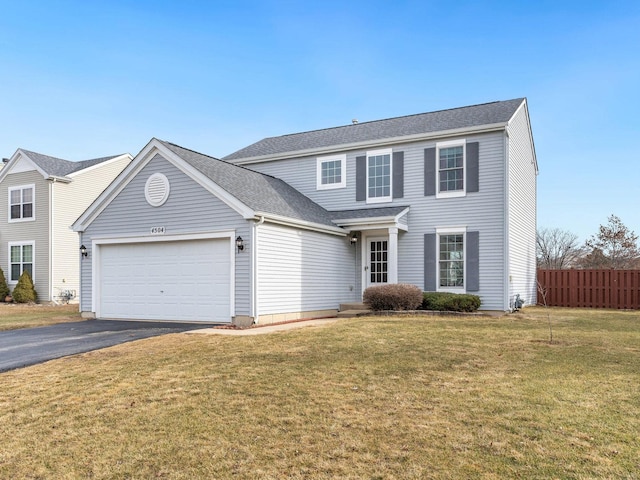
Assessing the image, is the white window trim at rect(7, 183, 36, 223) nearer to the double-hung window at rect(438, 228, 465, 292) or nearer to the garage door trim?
the garage door trim

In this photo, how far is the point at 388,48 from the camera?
17766 millimetres

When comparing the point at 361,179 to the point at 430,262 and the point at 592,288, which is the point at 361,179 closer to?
the point at 430,262

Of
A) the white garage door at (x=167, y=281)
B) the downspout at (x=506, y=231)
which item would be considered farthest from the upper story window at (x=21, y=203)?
the downspout at (x=506, y=231)

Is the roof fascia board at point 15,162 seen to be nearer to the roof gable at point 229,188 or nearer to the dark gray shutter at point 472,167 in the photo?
the roof gable at point 229,188

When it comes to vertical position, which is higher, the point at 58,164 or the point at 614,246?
the point at 58,164

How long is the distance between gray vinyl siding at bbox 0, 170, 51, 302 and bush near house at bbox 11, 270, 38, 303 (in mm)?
418

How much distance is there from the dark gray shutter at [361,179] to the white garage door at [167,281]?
6.18m

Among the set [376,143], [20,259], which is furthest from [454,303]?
[20,259]

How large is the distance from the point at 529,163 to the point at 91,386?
58.0 feet

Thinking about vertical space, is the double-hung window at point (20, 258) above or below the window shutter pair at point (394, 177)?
below

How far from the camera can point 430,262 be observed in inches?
620

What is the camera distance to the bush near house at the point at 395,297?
46.0 feet

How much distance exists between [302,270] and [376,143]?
566cm

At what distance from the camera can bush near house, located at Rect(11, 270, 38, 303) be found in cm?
2205
